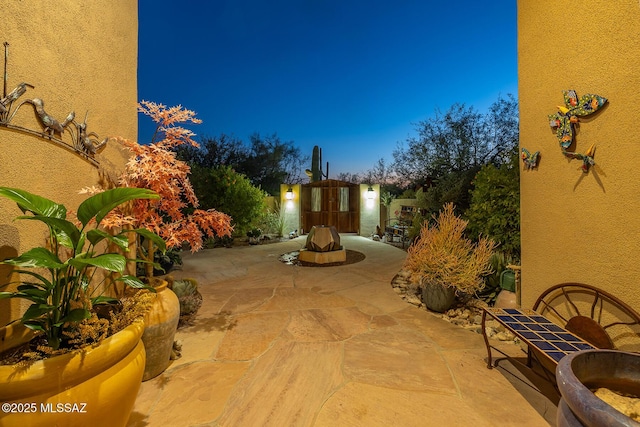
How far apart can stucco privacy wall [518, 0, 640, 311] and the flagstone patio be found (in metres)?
0.95

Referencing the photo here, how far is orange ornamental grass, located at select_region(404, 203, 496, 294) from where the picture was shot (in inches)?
126

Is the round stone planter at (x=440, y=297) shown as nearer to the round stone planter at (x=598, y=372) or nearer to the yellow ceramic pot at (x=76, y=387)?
the round stone planter at (x=598, y=372)

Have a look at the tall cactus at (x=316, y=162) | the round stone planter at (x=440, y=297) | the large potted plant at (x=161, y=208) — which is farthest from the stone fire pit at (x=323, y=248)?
the tall cactus at (x=316, y=162)

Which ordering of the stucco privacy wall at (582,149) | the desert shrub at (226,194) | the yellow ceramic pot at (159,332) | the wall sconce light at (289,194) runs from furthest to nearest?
the wall sconce light at (289,194), the desert shrub at (226,194), the yellow ceramic pot at (159,332), the stucco privacy wall at (582,149)

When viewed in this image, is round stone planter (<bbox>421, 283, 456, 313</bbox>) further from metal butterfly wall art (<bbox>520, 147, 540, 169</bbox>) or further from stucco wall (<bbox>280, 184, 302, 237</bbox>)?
stucco wall (<bbox>280, 184, 302, 237</bbox>)

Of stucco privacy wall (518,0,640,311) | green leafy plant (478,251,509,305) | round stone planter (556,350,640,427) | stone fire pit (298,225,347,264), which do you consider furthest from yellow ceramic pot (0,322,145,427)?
stone fire pit (298,225,347,264)

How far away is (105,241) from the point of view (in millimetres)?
2244

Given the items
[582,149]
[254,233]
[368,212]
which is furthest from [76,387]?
[368,212]

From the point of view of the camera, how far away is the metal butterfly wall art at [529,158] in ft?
7.38

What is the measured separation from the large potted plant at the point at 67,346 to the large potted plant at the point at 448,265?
313 cm

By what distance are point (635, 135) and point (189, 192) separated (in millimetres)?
3258

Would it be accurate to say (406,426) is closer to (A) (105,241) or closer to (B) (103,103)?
(A) (105,241)

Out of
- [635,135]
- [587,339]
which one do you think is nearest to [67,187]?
[635,135]

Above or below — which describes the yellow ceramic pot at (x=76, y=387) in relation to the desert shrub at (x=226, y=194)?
below
